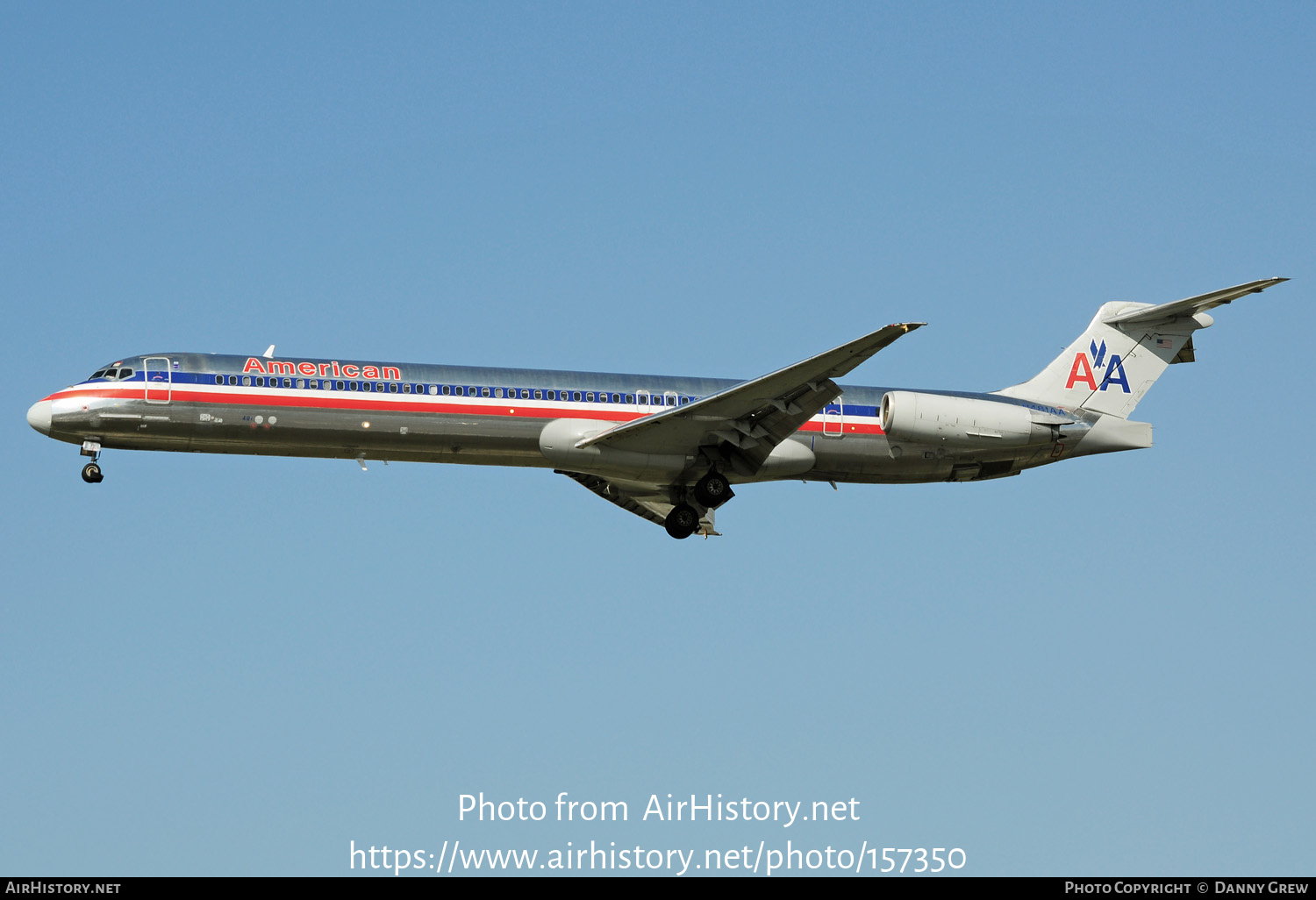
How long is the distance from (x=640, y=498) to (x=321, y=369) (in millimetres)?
8367

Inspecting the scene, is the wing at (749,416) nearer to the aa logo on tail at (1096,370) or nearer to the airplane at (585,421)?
the airplane at (585,421)

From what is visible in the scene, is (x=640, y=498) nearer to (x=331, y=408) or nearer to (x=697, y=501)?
(x=697, y=501)

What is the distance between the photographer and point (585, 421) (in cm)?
3111

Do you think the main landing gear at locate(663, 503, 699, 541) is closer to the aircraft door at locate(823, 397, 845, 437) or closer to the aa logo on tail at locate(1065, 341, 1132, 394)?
the aircraft door at locate(823, 397, 845, 437)

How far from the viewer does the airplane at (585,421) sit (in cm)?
3022

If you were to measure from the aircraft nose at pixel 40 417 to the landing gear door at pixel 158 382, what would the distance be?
2068mm

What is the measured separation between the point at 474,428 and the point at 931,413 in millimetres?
9386

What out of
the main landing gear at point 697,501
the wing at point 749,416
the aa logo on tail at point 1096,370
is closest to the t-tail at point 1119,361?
the aa logo on tail at point 1096,370

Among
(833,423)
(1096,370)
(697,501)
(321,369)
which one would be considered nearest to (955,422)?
(833,423)

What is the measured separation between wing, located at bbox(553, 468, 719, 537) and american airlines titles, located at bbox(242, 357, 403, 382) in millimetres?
4229

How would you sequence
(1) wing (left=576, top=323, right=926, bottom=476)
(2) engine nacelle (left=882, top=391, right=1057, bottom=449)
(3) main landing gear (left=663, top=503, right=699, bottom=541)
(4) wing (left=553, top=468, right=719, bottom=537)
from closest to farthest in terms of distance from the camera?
(1) wing (left=576, top=323, right=926, bottom=476) → (2) engine nacelle (left=882, top=391, right=1057, bottom=449) → (3) main landing gear (left=663, top=503, right=699, bottom=541) → (4) wing (left=553, top=468, right=719, bottom=537)

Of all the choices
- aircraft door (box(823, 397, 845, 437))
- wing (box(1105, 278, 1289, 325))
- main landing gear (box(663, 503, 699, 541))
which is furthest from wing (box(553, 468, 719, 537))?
wing (box(1105, 278, 1289, 325))

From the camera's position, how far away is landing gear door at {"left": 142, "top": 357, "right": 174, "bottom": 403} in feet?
99.1
